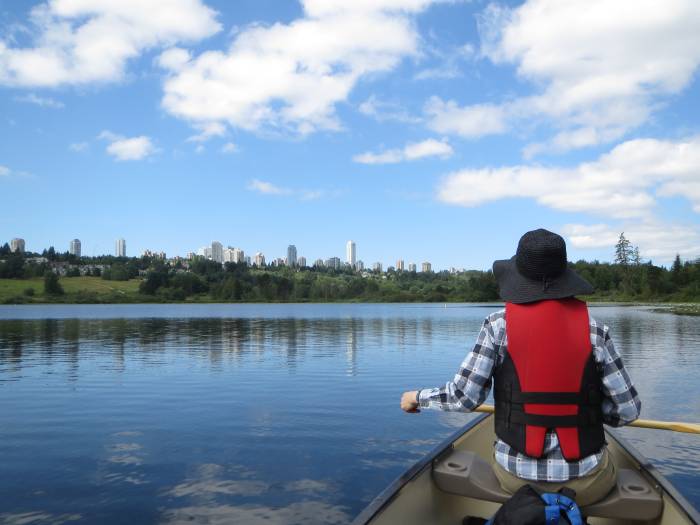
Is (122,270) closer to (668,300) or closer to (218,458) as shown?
(668,300)

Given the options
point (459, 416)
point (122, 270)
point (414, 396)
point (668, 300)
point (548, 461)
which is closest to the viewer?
point (548, 461)

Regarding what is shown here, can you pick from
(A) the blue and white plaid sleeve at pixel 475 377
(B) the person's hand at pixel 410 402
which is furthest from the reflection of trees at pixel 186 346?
(A) the blue and white plaid sleeve at pixel 475 377

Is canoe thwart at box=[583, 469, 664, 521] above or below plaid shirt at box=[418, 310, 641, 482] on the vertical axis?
below

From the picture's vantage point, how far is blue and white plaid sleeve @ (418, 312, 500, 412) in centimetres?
393

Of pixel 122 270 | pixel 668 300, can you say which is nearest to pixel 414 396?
pixel 668 300

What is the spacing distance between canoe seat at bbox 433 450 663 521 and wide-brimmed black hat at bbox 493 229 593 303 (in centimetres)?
165

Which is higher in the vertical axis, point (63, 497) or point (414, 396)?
point (414, 396)

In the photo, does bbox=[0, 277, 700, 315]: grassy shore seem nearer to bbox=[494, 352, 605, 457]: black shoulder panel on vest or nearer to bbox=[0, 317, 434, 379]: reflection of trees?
bbox=[0, 317, 434, 379]: reflection of trees

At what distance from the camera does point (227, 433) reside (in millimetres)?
13297

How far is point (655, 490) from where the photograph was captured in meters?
5.04

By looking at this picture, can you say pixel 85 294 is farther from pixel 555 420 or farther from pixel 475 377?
pixel 555 420

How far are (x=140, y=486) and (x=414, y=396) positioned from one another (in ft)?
23.5

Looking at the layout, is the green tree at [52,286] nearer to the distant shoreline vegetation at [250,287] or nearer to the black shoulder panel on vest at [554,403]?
the distant shoreline vegetation at [250,287]

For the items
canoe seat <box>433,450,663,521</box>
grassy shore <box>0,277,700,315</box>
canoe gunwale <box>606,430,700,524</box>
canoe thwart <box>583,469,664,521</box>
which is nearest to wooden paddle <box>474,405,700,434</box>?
canoe gunwale <box>606,430,700,524</box>
